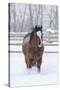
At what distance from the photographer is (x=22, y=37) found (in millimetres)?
1853

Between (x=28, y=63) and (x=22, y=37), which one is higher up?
(x=22, y=37)

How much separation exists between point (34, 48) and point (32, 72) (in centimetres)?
20

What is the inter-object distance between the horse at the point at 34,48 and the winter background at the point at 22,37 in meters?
0.03

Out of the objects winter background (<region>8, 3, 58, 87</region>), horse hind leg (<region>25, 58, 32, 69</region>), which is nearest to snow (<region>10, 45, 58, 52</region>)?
winter background (<region>8, 3, 58, 87</region>)

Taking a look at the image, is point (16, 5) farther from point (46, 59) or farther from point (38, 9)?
point (46, 59)

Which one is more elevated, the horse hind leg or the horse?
the horse

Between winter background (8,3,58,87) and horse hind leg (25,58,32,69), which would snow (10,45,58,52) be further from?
horse hind leg (25,58,32,69)

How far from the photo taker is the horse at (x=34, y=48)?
187 centimetres

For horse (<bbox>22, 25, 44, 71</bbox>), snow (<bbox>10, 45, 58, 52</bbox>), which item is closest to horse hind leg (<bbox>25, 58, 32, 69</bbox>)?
horse (<bbox>22, 25, 44, 71</bbox>)

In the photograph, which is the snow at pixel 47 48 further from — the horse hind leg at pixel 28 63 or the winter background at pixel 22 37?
the horse hind leg at pixel 28 63

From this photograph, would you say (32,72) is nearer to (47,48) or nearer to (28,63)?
(28,63)

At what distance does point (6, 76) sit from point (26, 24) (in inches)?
18.3

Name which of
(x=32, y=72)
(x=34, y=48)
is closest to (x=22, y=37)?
(x=34, y=48)

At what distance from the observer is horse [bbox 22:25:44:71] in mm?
1868
